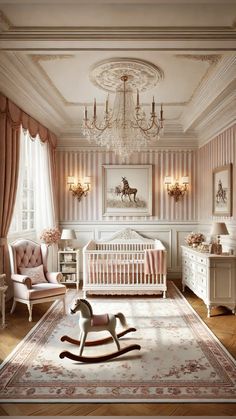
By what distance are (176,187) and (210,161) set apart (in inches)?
38.9

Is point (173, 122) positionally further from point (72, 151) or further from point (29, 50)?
point (29, 50)

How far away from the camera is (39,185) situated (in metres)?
6.39

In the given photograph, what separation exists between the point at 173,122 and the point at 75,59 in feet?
10.5

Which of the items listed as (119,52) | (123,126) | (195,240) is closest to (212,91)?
(123,126)

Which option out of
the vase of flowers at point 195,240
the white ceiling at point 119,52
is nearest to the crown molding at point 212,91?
the white ceiling at point 119,52

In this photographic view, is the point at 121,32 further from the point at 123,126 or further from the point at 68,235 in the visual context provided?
the point at 68,235

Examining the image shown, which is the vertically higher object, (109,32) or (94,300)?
(109,32)

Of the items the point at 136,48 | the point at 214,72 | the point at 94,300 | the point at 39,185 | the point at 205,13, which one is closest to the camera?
the point at 205,13

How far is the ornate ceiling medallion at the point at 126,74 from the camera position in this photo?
4094mm

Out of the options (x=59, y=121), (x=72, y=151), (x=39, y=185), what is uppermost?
(x=59, y=121)

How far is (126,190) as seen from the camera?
7.06m

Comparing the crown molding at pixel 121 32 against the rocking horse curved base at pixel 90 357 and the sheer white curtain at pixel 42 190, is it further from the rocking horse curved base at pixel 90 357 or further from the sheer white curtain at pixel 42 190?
the sheer white curtain at pixel 42 190

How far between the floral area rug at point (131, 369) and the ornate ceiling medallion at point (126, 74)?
325 cm

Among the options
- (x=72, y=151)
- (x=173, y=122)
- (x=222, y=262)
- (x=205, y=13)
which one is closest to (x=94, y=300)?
(x=222, y=262)
